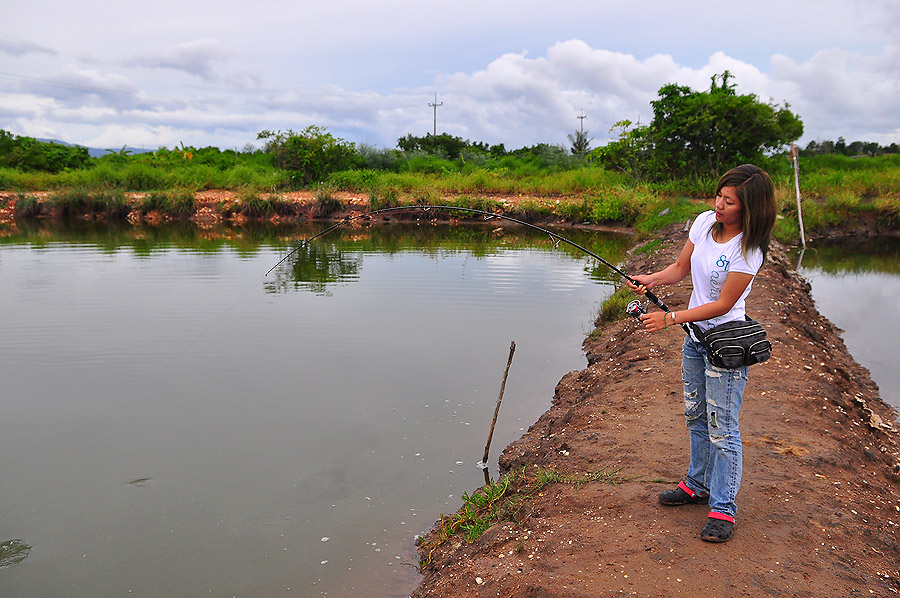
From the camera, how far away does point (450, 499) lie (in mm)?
4566

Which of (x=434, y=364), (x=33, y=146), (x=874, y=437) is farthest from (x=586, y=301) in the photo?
(x=33, y=146)

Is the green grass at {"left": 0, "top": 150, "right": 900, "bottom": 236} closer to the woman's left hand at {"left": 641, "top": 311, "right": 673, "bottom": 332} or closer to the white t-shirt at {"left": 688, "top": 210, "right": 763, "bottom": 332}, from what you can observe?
the white t-shirt at {"left": 688, "top": 210, "right": 763, "bottom": 332}

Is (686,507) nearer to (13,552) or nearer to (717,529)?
(717,529)

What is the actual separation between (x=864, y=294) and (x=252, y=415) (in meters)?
11.1

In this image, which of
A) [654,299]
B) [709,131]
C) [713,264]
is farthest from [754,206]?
[709,131]

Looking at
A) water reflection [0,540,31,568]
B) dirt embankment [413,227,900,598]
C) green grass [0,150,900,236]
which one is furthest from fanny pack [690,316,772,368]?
green grass [0,150,900,236]

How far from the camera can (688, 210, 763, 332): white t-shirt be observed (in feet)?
9.15

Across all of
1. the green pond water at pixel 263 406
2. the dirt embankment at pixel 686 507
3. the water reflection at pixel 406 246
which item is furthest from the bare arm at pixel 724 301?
the water reflection at pixel 406 246

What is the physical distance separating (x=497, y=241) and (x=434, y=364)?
12.0 meters

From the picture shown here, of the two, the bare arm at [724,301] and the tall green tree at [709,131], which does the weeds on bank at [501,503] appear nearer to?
the bare arm at [724,301]

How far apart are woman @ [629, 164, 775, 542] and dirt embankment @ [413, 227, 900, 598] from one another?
245 millimetres

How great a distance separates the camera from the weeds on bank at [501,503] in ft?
12.2

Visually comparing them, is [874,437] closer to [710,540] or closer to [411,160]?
[710,540]

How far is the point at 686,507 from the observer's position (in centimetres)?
329
